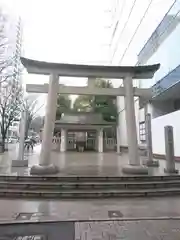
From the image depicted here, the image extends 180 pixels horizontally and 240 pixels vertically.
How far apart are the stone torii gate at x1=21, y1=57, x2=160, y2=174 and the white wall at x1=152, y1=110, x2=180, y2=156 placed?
5.71 m

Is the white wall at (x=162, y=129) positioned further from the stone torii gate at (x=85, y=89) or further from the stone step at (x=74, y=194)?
the stone step at (x=74, y=194)

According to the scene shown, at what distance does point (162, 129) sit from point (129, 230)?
51.6 ft

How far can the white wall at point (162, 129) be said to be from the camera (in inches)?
683

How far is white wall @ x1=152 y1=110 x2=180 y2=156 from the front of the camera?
17344 mm

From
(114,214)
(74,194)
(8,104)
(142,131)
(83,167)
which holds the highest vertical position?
(8,104)

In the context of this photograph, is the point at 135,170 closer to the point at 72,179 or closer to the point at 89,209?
the point at 72,179

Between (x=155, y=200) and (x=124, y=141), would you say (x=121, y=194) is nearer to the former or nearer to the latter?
(x=155, y=200)

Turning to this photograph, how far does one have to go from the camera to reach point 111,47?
47.6m

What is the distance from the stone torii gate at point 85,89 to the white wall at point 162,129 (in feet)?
18.7

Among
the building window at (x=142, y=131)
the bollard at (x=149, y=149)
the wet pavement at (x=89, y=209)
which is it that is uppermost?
the building window at (x=142, y=131)

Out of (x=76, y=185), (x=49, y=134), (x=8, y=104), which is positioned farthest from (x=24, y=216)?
(x=8, y=104)

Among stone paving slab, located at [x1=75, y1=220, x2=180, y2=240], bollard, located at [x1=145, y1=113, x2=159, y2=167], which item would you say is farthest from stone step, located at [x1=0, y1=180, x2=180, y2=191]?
bollard, located at [x1=145, y1=113, x2=159, y2=167]

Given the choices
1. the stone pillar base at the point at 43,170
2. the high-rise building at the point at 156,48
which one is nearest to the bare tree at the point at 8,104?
the high-rise building at the point at 156,48

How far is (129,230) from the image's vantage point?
5.13 m
